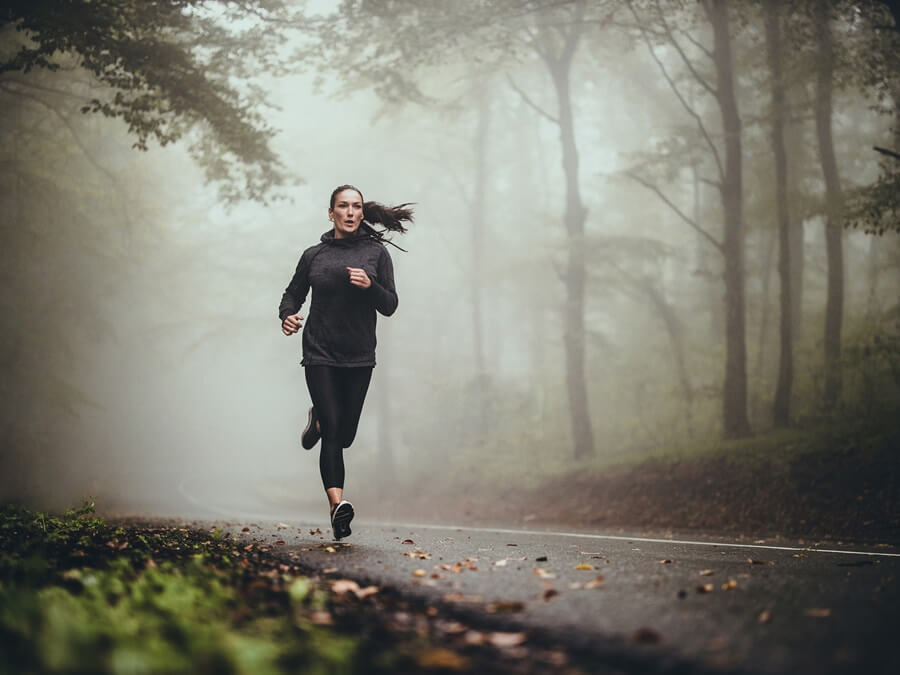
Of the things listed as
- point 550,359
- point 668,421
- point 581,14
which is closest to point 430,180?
point 550,359

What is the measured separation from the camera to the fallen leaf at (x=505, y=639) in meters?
2.79

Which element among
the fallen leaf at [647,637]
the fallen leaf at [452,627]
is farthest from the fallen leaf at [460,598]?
the fallen leaf at [647,637]

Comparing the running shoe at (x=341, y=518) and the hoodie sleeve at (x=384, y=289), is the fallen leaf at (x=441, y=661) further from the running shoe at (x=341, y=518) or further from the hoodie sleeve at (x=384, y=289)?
the hoodie sleeve at (x=384, y=289)

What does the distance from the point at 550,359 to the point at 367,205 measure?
89.5ft

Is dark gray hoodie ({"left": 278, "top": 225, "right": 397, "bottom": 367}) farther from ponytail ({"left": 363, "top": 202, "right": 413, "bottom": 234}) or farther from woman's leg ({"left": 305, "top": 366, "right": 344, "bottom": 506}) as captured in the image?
ponytail ({"left": 363, "top": 202, "right": 413, "bottom": 234})

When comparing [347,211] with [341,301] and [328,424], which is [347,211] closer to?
[341,301]

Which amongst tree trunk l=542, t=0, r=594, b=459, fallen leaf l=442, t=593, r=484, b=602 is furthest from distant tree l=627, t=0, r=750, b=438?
fallen leaf l=442, t=593, r=484, b=602

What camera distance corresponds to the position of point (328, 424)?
5.91 meters

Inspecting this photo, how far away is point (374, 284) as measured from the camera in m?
6.00

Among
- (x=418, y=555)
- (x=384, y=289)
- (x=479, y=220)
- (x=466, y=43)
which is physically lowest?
(x=418, y=555)

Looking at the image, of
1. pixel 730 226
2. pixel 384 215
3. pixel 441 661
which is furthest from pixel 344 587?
pixel 730 226

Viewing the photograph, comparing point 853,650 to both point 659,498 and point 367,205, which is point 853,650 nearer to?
point 367,205

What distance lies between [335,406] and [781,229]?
11.3 meters

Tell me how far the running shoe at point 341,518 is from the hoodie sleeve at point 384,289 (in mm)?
1636
